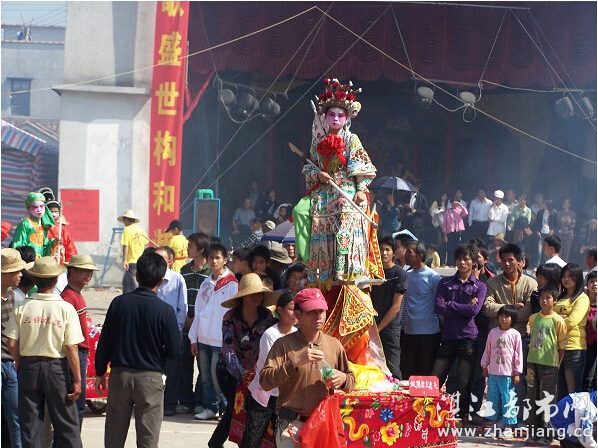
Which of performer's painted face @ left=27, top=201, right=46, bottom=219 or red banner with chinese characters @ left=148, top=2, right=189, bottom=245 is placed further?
red banner with chinese characters @ left=148, top=2, right=189, bottom=245

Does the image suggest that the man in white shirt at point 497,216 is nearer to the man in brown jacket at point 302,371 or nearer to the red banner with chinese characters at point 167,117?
the red banner with chinese characters at point 167,117

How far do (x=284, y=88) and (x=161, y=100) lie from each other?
3661 mm

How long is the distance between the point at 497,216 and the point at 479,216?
1.31 ft

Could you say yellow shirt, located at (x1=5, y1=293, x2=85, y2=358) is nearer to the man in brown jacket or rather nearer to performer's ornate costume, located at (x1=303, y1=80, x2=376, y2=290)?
the man in brown jacket

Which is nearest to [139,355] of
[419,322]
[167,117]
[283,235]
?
[419,322]

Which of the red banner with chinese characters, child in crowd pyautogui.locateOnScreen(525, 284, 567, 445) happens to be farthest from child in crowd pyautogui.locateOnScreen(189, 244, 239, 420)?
the red banner with chinese characters

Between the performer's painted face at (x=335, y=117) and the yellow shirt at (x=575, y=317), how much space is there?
2365 mm

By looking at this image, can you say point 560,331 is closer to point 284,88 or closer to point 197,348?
point 197,348

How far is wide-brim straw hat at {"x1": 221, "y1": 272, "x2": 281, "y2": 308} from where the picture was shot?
7.14 meters

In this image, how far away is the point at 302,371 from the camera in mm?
5668

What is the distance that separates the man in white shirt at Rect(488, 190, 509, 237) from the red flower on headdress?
13928mm

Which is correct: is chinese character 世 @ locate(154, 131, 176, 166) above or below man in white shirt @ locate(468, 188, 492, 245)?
above

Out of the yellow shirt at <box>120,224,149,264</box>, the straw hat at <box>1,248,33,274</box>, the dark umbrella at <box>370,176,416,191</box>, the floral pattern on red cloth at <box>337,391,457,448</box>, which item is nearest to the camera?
the floral pattern on red cloth at <box>337,391,457,448</box>

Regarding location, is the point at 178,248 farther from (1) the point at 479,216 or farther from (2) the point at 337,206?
(1) the point at 479,216
